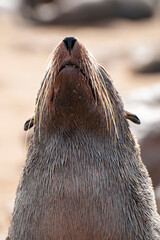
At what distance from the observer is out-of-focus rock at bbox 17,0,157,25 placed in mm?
17188

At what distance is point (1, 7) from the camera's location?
18.6 metres

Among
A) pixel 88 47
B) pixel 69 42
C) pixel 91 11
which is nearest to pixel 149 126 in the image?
pixel 69 42

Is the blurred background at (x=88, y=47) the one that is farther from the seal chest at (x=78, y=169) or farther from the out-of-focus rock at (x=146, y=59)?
the seal chest at (x=78, y=169)

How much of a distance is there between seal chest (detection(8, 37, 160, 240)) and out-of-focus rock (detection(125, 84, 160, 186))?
248 centimetres

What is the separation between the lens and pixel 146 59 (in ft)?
40.3

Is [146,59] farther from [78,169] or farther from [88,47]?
[78,169]

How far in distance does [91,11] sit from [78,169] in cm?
1418

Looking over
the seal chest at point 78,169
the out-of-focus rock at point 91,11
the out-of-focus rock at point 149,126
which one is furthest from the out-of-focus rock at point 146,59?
the seal chest at point 78,169

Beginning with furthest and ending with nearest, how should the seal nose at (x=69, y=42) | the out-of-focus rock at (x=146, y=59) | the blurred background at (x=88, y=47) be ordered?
the out-of-focus rock at (x=146, y=59)
the blurred background at (x=88, y=47)
the seal nose at (x=69, y=42)

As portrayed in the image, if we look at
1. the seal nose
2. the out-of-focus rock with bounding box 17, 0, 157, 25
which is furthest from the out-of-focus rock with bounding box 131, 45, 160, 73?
the seal nose

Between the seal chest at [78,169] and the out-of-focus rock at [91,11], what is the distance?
1382 centimetres

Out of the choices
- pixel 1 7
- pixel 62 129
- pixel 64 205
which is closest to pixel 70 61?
pixel 62 129

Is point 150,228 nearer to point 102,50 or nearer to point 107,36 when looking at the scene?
point 102,50

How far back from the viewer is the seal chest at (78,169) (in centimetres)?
334
